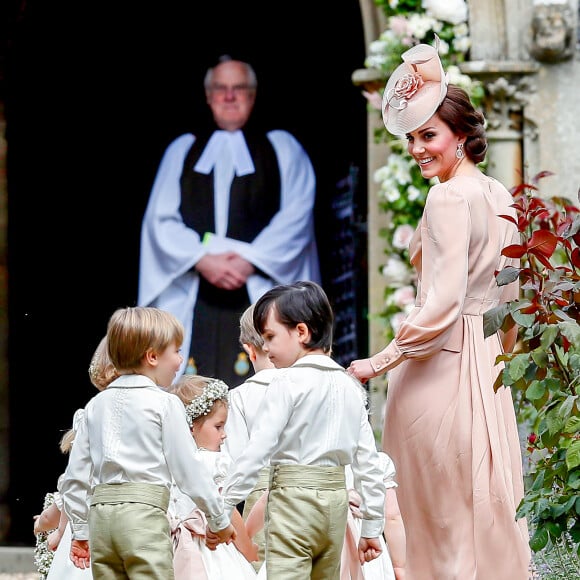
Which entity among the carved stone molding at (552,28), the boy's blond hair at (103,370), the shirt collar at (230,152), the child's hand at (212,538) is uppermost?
the carved stone molding at (552,28)

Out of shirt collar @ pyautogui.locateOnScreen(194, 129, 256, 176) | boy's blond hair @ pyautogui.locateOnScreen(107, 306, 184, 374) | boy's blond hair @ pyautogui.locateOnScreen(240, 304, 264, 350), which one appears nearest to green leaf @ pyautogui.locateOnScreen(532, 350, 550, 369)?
boy's blond hair @ pyautogui.locateOnScreen(107, 306, 184, 374)

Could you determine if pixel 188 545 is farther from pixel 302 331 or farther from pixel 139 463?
pixel 302 331

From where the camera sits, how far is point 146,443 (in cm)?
406

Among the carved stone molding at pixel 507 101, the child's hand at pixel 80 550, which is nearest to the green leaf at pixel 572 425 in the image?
the child's hand at pixel 80 550

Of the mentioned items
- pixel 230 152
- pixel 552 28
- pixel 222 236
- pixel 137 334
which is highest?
pixel 552 28

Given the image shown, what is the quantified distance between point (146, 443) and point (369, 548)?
2.47 ft

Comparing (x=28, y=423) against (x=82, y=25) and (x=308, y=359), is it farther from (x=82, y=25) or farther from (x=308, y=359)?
(x=308, y=359)

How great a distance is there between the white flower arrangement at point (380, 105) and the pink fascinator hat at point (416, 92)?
3.16m

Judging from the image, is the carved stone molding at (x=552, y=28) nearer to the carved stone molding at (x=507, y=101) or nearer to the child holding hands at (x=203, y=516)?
the carved stone molding at (x=507, y=101)

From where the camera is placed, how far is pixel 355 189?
29.9ft

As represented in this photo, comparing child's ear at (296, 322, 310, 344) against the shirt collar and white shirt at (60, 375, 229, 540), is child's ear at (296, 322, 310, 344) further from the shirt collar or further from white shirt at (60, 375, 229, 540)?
the shirt collar

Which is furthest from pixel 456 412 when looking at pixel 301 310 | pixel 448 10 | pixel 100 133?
pixel 100 133

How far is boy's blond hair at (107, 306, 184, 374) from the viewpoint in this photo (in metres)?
4.14

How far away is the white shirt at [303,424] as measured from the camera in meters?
4.08
